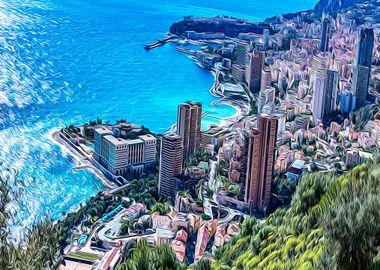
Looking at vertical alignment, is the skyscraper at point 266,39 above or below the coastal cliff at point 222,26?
below

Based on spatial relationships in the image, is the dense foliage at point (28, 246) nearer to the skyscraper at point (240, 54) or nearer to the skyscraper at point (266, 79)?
the skyscraper at point (266, 79)

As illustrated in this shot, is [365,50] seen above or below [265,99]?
above

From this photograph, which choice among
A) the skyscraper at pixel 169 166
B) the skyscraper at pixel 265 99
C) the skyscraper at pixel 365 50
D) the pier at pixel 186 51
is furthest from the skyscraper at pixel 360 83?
the pier at pixel 186 51

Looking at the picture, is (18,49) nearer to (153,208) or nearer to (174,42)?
(174,42)

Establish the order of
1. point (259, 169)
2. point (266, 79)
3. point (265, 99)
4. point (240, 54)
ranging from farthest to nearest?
1. point (240, 54)
2. point (266, 79)
3. point (265, 99)
4. point (259, 169)

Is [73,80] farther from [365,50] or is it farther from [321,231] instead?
[321,231]

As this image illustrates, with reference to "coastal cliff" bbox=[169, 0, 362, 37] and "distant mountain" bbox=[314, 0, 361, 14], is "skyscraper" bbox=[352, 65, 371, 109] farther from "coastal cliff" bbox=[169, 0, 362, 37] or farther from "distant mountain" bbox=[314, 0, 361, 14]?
"distant mountain" bbox=[314, 0, 361, 14]

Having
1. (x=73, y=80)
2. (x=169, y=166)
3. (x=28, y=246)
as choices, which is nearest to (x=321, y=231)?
(x=28, y=246)
